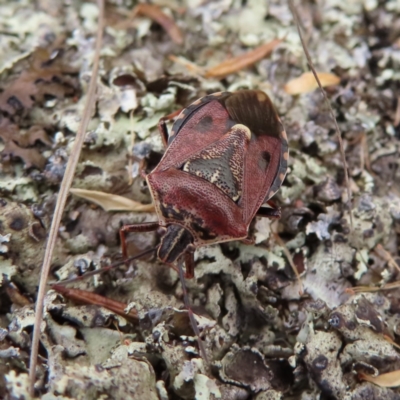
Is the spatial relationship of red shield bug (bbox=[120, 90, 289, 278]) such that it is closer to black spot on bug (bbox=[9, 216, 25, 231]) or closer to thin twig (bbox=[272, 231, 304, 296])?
thin twig (bbox=[272, 231, 304, 296])

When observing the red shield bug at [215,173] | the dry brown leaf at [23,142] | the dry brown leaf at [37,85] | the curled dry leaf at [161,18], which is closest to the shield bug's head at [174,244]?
the red shield bug at [215,173]

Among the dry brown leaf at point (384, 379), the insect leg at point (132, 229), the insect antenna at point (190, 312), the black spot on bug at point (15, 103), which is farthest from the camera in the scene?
the black spot on bug at point (15, 103)

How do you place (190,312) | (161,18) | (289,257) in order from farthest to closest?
1. (161,18)
2. (289,257)
3. (190,312)

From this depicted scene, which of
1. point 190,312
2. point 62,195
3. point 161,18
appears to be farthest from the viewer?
point 161,18

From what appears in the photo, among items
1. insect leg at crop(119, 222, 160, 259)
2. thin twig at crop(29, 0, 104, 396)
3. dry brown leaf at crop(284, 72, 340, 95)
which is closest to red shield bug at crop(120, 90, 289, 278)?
insect leg at crop(119, 222, 160, 259)

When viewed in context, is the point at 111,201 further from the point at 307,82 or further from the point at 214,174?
the point at 307,82

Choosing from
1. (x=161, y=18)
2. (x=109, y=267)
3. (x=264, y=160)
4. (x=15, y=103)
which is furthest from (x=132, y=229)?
(x=161, y=18)

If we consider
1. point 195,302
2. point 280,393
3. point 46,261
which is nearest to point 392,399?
point 280,393

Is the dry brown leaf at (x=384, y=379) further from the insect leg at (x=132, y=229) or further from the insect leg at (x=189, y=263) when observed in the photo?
the insect leg at (x=132, y=229)
